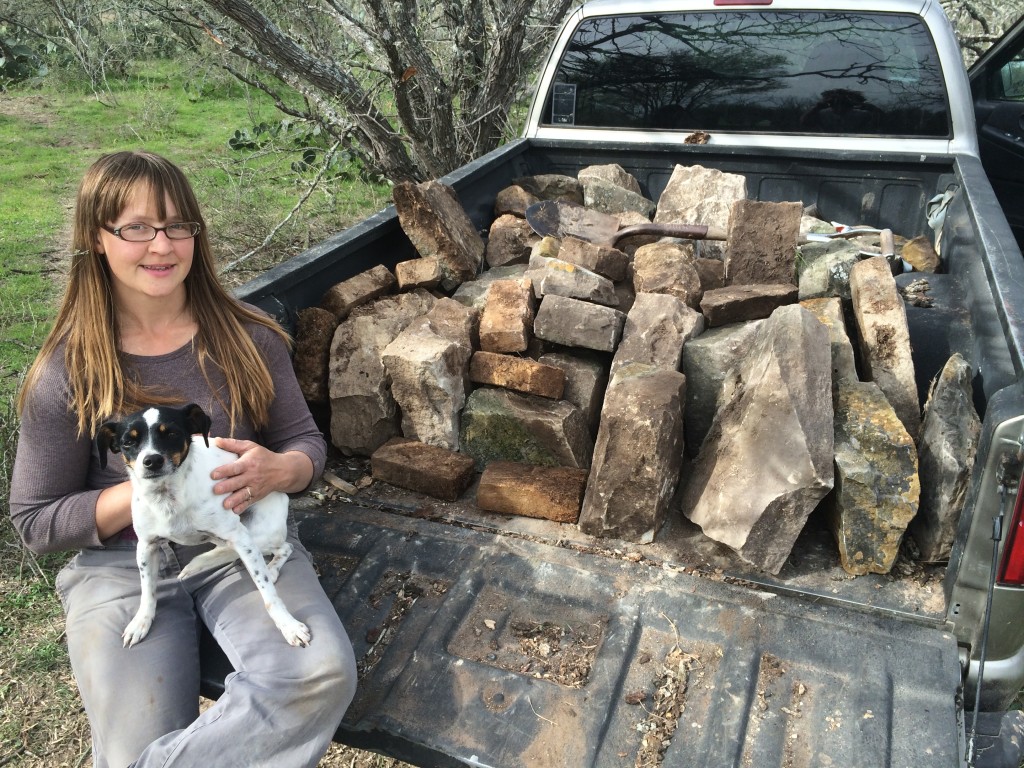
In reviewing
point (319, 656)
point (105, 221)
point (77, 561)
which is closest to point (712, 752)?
point (319, 656)

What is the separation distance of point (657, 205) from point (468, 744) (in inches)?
120

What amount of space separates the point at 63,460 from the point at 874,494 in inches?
81.5

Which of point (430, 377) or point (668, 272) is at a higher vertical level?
point (668, 272)

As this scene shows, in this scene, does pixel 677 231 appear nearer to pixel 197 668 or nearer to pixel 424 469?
pixel 424 469

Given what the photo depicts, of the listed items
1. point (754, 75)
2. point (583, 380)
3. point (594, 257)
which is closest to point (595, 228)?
point (594, 257)

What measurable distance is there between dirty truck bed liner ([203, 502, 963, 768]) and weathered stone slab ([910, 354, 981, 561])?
300mm

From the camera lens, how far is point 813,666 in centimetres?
182

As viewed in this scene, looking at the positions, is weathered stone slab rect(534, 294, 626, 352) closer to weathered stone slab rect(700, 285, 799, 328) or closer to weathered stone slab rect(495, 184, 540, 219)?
weathered stone slab rect(700, 285, 799, 328)

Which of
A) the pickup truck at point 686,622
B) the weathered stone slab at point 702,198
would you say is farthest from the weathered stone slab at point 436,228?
the weathered stone slab at point 702,198

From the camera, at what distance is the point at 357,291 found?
2941 millimetres

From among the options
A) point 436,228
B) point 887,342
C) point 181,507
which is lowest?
point 181,507

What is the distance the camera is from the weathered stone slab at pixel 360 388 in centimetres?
275

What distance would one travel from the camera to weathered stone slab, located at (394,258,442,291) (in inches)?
125

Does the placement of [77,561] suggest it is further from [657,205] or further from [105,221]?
[657,205]
